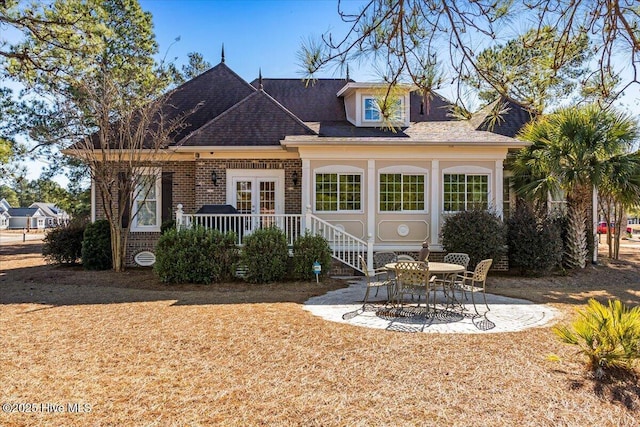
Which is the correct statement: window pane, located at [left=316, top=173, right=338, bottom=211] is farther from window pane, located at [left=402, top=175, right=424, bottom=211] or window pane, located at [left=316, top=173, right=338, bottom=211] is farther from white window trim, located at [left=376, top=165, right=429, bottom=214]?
window pane, located at [left=402, top=175, right=424, bottom=211]

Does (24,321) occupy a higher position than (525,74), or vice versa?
(525,74)

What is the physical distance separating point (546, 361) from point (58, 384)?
17.5 ft

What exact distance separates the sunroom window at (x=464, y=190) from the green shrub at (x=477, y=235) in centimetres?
128

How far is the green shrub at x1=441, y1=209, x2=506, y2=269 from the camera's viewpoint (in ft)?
39.4

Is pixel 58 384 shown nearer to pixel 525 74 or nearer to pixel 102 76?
pixel 525 74

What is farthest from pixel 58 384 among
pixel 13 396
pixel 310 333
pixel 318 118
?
pixel 318 118

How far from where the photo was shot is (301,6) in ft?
15.0

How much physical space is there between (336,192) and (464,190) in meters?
3.89

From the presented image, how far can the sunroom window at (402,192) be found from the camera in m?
13.6

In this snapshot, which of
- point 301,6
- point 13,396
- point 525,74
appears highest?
point 301,6

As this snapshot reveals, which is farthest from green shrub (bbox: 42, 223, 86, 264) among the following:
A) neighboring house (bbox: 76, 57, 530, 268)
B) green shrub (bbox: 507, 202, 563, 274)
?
green shrub (bbox: 507, 202, 563, 274)

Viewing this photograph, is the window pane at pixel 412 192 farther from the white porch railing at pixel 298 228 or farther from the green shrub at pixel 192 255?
the green shrub at pixel 192 255

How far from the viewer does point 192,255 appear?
1099cm

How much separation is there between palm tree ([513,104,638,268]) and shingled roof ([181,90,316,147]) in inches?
272
